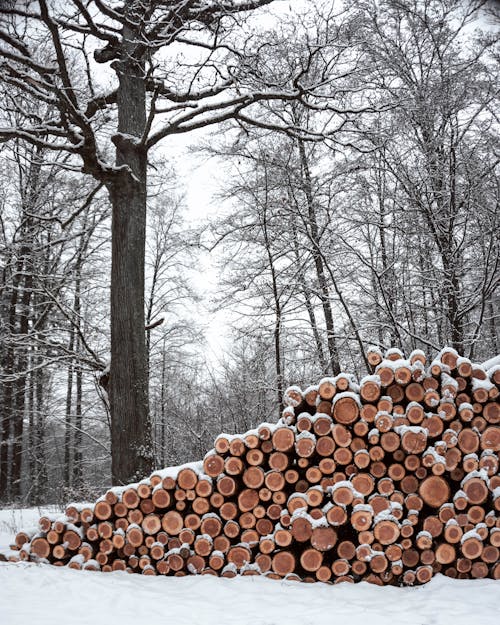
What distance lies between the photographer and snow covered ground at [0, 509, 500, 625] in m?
3.55

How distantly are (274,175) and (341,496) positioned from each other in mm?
8412

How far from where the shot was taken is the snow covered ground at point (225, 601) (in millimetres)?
3549

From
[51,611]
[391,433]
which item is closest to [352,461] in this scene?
[391,433]

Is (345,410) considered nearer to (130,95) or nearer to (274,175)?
(130,95)

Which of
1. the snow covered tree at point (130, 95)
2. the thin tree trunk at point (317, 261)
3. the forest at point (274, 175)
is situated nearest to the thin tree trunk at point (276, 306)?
the forest at point (274, 175)

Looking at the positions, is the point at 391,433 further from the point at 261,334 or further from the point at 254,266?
the point at 254,266

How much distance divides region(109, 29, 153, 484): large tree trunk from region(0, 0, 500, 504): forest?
3cm

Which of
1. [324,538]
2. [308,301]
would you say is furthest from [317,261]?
[324,538]

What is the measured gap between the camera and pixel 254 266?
11.7 m

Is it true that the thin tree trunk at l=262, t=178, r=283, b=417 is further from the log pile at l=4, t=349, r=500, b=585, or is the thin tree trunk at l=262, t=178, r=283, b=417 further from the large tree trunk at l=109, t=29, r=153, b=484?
the log pile at l=4, t=349, r=500, b=585

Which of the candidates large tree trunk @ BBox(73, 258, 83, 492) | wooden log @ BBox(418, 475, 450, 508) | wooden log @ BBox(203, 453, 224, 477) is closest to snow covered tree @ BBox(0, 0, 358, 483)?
wooden log @ BBox(203, 453, 224, 477)

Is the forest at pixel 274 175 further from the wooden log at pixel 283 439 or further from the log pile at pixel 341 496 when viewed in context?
the wooden log at pixel 283 439

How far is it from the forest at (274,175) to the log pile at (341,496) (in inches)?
55.5

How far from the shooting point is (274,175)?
37.6 ft
